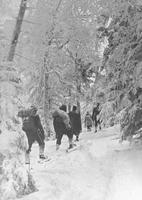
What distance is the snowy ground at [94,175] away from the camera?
8.73 meters

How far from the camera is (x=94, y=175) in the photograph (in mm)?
10188

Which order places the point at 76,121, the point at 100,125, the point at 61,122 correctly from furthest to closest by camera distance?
1. the point at 76,121
2. the point at 61,122
3. the point at 100,125

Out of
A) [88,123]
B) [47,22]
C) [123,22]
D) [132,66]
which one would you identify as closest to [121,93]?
[132,66]

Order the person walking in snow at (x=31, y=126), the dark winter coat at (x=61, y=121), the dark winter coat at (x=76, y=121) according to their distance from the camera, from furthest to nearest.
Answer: the dark winter coat at (x=76, y=121), the dark winter coat at (x=61, y=121), the person walking in snow at (x=31, y=126)

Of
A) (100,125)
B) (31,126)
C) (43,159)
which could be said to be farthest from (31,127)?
(100,125)

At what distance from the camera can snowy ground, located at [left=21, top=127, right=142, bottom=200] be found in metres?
8.73

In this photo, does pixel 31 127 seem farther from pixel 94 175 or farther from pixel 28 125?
pixel 94 175

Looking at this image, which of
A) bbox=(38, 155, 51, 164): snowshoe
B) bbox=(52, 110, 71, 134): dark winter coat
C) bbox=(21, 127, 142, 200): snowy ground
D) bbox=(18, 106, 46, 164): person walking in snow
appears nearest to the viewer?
bbox=(21, 127, 142, 200): snowy ground

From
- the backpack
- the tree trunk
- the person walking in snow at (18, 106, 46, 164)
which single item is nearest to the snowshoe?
the person walking in snow at (18, 106, 46, 164)

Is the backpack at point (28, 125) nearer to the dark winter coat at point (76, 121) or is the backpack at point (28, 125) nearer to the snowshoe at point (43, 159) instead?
the snowshoe at point (43, 159)

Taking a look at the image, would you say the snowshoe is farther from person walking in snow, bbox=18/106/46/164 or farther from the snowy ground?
the snowy ground

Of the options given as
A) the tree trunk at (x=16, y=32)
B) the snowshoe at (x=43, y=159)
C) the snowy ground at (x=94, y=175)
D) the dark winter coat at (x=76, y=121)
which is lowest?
the snowshoe at (x=43, y=159)

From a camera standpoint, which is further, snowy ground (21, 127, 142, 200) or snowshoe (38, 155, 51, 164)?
snowshoe (38, 155, 51, 164)

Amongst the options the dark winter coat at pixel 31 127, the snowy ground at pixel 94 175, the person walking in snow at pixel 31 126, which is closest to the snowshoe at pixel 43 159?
the person walking in snow at pixel 31 126
